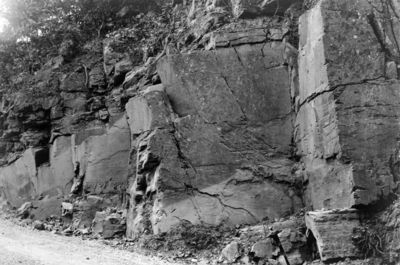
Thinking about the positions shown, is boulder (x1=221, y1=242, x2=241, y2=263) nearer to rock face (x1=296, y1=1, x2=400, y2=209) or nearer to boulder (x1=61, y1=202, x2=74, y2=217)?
rock face (x1=296, y1=1, x2=400, y2=209)

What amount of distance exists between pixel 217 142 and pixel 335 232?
3889mm

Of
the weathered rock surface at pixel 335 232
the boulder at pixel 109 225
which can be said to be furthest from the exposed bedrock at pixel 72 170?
→ the weathered rock surface at pixel 335 232

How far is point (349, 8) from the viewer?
1016 cm

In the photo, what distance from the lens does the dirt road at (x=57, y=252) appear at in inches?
336

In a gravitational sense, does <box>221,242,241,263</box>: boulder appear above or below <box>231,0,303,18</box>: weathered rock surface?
below

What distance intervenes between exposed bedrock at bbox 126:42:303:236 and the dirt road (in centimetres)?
124

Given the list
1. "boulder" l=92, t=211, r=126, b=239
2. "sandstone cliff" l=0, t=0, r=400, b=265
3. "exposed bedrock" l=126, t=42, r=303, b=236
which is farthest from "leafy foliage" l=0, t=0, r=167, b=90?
"boulder" l=92, t=211, r=126, b=239

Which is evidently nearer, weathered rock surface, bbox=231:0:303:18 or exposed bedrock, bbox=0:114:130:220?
weathered rock surface, bbox=231:0:303:18

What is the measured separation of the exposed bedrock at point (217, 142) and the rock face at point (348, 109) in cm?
87

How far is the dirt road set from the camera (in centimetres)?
854

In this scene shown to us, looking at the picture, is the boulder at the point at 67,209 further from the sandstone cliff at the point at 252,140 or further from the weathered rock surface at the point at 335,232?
the weathered rock surface at the point at 335,232

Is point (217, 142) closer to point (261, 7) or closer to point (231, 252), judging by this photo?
point (231, 252)

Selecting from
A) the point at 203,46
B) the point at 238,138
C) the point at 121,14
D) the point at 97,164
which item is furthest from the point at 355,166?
Answer: the point at 121,14

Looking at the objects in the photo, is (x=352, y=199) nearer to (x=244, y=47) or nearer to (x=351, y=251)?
(x=351, y=251)
